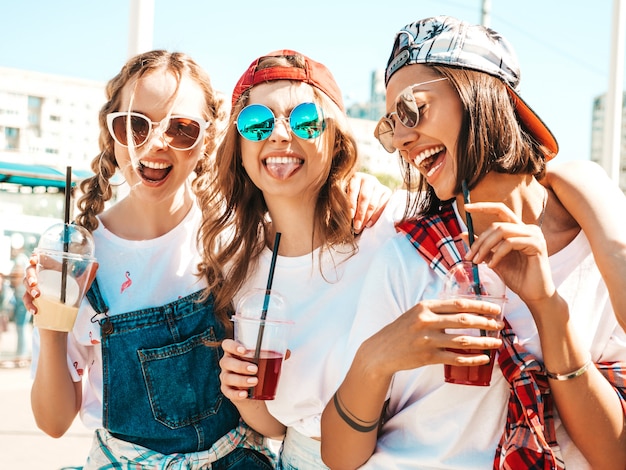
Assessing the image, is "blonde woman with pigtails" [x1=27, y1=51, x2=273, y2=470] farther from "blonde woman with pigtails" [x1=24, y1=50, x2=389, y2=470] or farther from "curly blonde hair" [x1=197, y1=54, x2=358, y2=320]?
"curly blonde hair" [x1=197, y1=54, x2=358, y2=320]

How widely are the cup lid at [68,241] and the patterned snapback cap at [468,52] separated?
1407 millimetres

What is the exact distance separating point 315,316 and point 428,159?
2.61ft

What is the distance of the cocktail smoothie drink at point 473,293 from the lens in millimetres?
1921

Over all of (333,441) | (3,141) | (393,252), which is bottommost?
(333,441)

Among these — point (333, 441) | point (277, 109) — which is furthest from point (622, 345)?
point (277, 109)

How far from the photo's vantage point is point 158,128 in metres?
2.83

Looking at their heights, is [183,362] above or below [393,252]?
below

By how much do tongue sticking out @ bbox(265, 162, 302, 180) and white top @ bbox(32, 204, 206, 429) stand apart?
0.59 metres

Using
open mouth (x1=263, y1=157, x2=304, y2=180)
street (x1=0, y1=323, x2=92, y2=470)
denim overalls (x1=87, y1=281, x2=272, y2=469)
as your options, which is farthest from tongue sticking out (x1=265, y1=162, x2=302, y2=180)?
street (x1=0, y1=323, x2=92, y2=470)

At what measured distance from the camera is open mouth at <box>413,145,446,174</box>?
2203 millimetres

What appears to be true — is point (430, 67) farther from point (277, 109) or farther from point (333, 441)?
point (333, 441)

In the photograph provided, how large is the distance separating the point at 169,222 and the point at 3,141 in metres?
63.8

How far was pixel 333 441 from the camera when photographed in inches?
83.2

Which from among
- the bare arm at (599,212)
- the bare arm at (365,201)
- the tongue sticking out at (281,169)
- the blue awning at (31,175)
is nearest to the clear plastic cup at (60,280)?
the tongue sticking out at (281,169)
